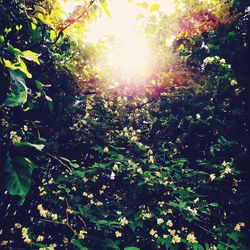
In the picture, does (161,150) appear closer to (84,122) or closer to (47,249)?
(84,122)

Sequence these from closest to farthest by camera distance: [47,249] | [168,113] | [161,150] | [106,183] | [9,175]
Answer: [9,175] < [47,249] < [106,183] < [161,150] < [168,113]

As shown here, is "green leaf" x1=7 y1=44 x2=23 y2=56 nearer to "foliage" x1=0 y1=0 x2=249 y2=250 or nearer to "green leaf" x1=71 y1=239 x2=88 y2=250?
"foliage" x1=0 y1=0 x2=249 y2=250

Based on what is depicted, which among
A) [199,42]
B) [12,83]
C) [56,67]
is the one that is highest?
[199,42]

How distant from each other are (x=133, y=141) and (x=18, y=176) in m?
3.71

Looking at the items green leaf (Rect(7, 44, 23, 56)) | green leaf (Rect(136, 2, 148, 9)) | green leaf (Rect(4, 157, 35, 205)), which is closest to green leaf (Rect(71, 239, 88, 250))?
green leaf (Rect(4, 157, 35, 205))

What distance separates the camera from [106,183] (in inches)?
195

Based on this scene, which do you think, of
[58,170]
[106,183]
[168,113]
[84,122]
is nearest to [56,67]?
[84,122]

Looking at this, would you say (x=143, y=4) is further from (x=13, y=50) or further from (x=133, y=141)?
(x=133, y=141)

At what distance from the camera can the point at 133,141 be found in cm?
528

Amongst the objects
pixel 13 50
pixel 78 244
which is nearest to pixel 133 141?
pixel 78 244

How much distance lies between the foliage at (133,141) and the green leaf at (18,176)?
0.81 metres

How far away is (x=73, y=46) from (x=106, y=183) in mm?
2806

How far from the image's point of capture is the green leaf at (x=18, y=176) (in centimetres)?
164

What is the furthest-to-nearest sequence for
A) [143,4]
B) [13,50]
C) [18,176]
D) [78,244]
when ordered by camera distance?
[78,244] < [143,4] < [13,50] < [18,176]
